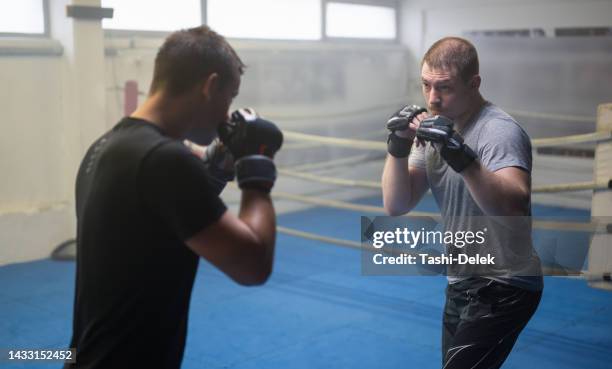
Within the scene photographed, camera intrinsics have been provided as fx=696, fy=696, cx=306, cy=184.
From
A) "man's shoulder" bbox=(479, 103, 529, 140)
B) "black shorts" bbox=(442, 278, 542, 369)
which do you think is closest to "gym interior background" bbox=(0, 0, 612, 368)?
"black shorts" bbox=(442, 278, 542, 369)

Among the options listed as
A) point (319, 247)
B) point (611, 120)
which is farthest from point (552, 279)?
point (319, 247)

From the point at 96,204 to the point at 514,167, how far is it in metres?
1.14

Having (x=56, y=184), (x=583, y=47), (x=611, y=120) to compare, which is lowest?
(x=56, y=184)

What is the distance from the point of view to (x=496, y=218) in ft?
6.42

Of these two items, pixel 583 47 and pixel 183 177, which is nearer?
pixel 183 177

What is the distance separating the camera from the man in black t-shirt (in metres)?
1.29

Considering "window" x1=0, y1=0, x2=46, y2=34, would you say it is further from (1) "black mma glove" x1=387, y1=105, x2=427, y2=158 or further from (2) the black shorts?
(2) the black shorts

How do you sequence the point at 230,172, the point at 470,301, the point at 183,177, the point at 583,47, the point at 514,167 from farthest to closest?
the point at 583,47, the point at 470,301, the point at 514,167, the point at 230,172, the point at 183,177

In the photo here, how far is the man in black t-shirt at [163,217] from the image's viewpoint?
1.29 metres

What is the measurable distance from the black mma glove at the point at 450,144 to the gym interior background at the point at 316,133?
5.78 ft

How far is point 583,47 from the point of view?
290 inches

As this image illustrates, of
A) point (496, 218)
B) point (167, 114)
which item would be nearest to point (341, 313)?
point (496, 218)

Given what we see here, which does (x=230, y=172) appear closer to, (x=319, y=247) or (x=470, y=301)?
(x=470, y=301)

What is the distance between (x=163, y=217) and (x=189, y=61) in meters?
0.32
